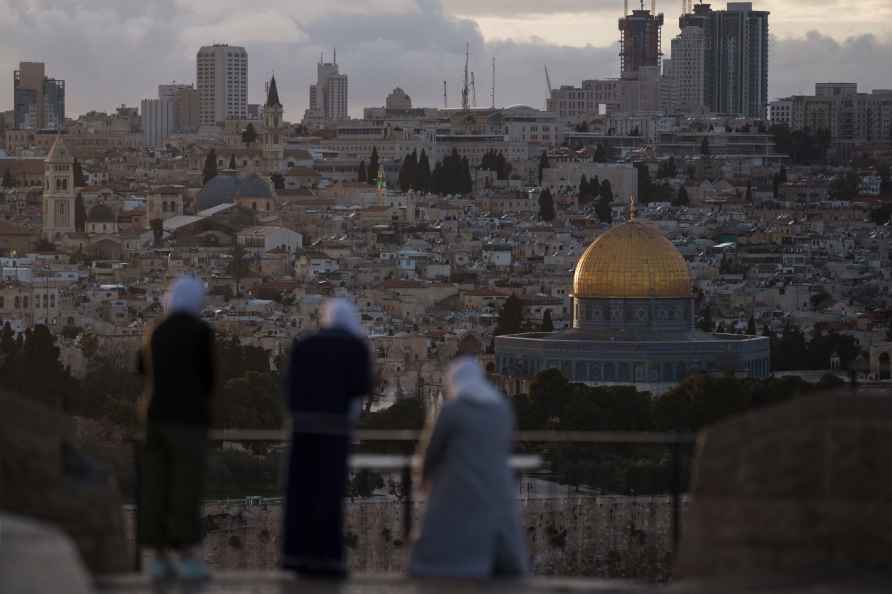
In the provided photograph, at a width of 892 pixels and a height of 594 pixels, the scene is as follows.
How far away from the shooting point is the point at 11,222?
460 feet

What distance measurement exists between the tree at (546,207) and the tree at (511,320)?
2348 inches

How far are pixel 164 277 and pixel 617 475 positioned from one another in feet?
208

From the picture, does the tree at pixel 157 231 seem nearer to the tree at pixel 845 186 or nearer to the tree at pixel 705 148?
the tree at pixel 845 186

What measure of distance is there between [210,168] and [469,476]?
147 metres

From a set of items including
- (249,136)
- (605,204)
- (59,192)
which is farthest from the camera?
(249,136)

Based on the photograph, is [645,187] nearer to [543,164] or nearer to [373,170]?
[543,164]

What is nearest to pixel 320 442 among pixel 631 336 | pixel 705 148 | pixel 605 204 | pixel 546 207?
pixel 631 336

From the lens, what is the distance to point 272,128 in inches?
7028

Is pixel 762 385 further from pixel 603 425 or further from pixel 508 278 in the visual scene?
pixel 508 278

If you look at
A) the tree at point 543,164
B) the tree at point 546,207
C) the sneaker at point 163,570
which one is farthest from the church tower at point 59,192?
the sneaker at point 163,570

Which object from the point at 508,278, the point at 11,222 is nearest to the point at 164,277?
the point at 508,278

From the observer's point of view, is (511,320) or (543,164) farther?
(543,164)

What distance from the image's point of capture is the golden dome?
65.5 metres

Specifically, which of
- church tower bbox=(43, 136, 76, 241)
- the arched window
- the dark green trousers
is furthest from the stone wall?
church tower bbox=(43, 136, 76, 241)
